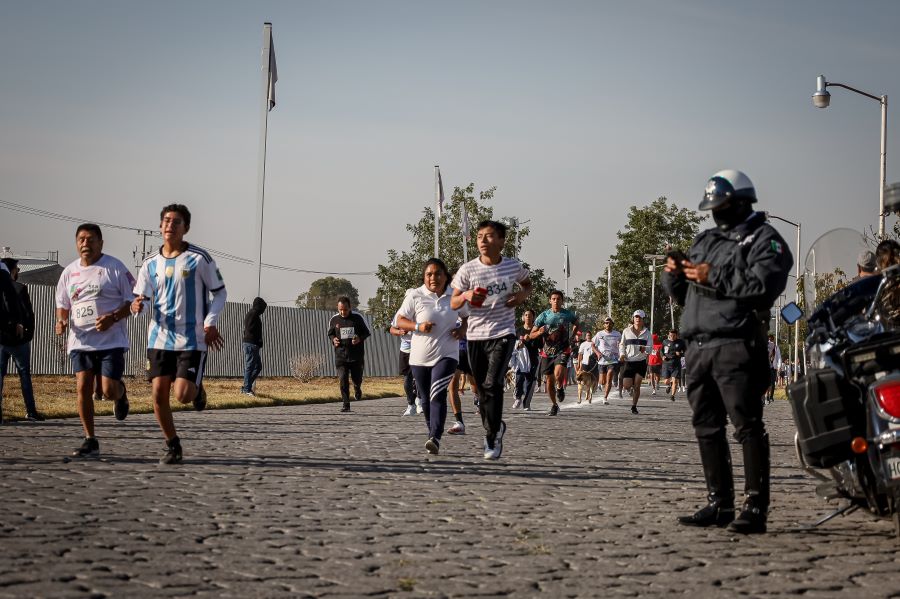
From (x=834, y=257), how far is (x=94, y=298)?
627 centimetres

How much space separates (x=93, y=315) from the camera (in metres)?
10.3

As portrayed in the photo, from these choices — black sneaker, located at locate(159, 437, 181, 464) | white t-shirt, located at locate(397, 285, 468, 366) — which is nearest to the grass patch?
white t-shirt, located at locate(397, 285, 468, 366)

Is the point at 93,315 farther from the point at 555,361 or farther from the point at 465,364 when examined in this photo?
the point at 555,361

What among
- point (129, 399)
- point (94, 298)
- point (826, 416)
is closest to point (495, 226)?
point (94, 298)

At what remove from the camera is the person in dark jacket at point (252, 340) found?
75.7 feet

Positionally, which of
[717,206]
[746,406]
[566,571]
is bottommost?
[566,571]

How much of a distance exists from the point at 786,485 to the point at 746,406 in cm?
272

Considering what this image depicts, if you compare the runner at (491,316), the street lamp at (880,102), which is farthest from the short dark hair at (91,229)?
the street lamp at (880,102)

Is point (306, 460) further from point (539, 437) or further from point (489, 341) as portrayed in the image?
point (539, 437)

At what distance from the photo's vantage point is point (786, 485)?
8805 mm

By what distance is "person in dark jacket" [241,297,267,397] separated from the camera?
2306 cm

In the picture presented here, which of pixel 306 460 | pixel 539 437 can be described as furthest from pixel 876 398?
pixel 539 437

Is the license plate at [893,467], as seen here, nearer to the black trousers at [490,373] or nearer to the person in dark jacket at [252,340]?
the black trousers at [490,373]

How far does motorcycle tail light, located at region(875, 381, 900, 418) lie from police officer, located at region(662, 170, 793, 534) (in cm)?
99
